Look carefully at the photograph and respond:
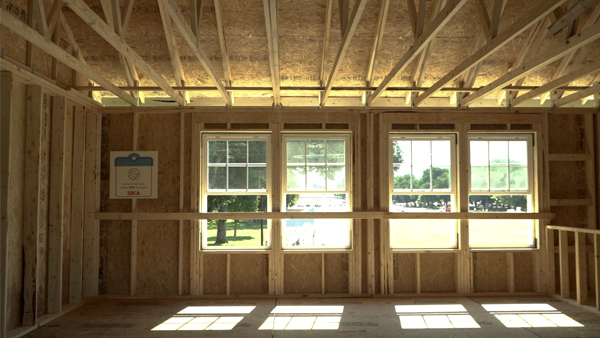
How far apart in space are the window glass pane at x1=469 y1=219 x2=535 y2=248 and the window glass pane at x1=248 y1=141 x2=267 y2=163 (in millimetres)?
3677

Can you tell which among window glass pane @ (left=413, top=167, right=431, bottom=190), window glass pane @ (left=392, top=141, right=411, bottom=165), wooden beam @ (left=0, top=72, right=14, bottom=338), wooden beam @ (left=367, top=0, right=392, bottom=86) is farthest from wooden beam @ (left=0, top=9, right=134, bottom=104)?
window glass pane @ (left=413, top=167, right=431, bottom=190)

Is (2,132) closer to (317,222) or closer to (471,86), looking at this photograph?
(317,222)

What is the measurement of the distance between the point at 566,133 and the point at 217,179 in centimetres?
594

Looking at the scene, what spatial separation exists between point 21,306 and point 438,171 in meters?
6.21

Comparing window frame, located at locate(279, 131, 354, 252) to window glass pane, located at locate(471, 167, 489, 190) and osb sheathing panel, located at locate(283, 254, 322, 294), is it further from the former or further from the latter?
window glass pane, located at locate(471, 167, 489, 190)

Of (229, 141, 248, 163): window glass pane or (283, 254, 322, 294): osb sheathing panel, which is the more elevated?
(229, 141, 248, 163): window glass pane

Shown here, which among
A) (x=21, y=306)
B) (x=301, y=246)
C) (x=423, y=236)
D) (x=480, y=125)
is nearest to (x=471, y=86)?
(x=480, y=125)

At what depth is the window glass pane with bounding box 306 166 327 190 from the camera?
6.71 meters

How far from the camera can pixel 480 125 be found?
6820 millimetres

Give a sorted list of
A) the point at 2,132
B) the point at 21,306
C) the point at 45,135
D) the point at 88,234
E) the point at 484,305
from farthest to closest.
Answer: the point at 88,234, the point at 484,305, the point at 45,135, the point at 21,306, the point at 2,132

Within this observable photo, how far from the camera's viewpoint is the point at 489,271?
264 inches

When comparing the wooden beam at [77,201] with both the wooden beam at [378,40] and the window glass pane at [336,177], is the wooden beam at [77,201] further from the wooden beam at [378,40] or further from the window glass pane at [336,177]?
the wooden beam at [378,40]

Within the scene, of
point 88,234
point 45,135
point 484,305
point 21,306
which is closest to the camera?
point 21,306

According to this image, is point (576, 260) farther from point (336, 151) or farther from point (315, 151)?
point (315, 151)
